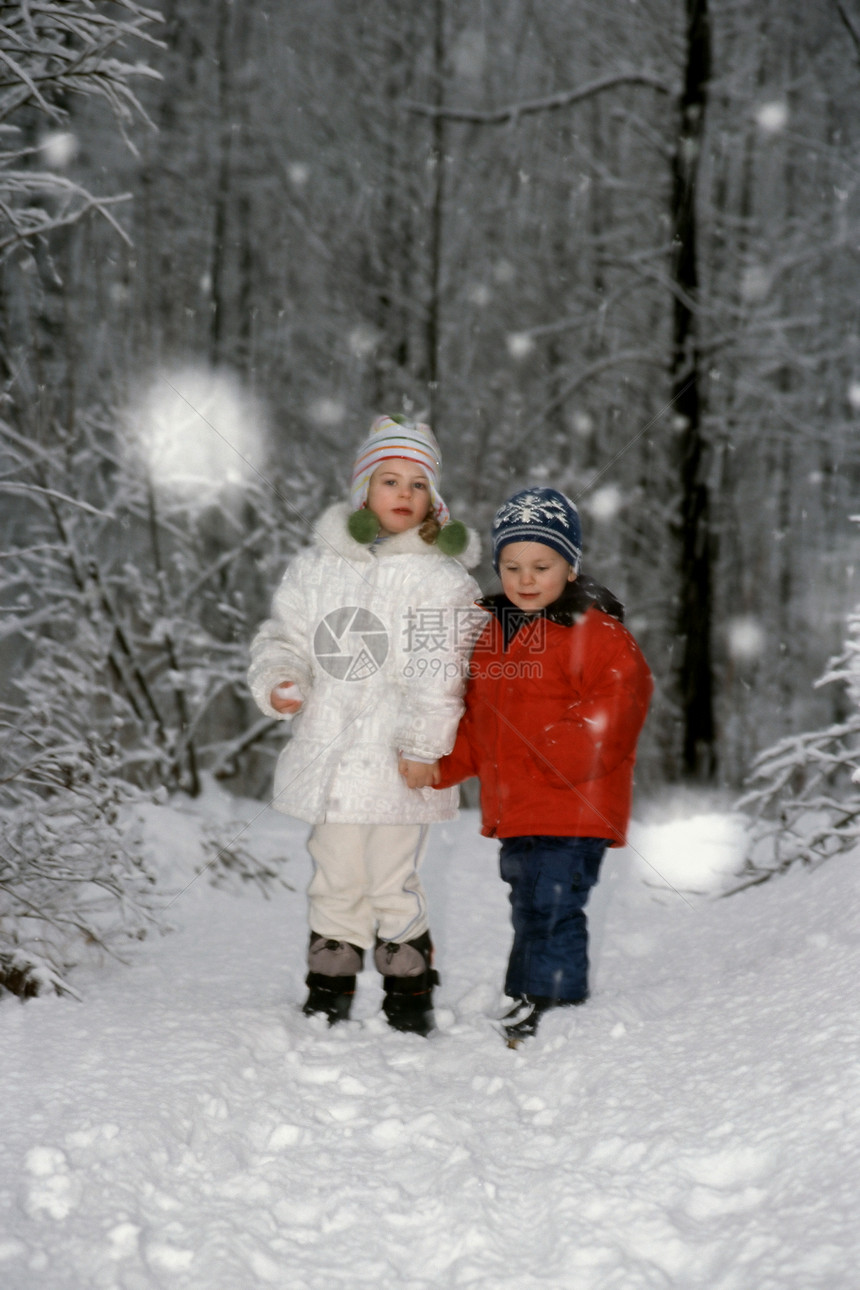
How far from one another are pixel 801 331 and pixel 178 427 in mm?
4285

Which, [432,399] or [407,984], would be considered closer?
[407,984]

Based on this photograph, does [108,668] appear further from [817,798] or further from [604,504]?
[817,798]

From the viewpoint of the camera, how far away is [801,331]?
23.1 feet

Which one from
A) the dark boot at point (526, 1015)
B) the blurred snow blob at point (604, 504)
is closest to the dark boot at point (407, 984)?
the dark boot at point (526, 1015)

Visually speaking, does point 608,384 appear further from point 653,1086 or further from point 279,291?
point 653,1086

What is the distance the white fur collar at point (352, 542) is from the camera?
296 cm

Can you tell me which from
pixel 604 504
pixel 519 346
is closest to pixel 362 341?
pixel 519 346

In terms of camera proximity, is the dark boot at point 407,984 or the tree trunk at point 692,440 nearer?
the dark boot at point 407,984

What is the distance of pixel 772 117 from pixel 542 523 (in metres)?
5.56

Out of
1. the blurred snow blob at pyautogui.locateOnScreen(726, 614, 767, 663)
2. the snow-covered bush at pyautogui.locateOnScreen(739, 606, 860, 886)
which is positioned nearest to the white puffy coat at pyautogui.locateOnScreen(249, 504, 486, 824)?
the snow-covered bush at pyautogui.locateOnScreen(739, 606, 860, 886)

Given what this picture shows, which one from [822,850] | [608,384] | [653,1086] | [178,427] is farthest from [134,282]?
[653,1086]

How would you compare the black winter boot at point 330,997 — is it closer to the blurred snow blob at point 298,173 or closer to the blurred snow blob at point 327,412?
the blurred snow blob at point 327,412

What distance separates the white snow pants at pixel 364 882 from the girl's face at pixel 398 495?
891 millimetres

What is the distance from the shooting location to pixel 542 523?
2906 mm
